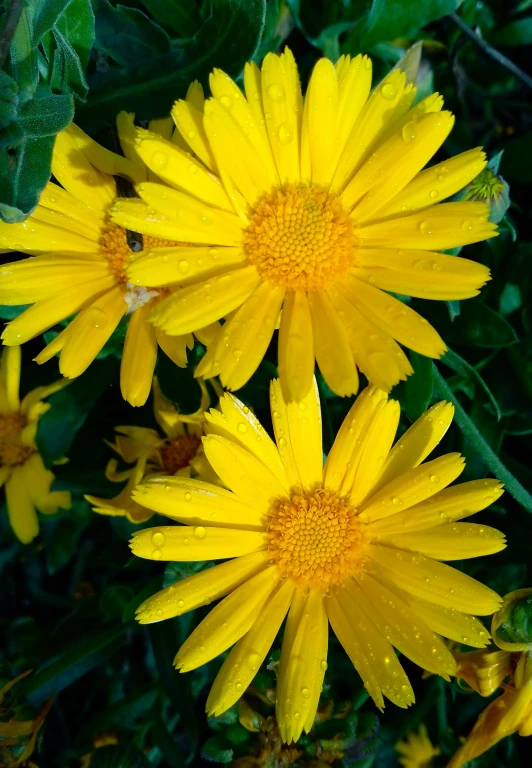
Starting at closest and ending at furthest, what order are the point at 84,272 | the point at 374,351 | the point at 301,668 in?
the point at 374,351
the point at 301,668
the point at 84,272

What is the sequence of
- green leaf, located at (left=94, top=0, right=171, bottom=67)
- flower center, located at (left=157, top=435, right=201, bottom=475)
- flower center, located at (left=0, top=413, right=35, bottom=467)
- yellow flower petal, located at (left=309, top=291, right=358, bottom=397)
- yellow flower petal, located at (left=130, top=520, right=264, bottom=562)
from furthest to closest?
1. flower center, located at (left=0, top=413, right=35, bottom=467)
2. flower center, located at (left=157, top=435, right=201, bottom=475)
3. green leaf, located at (left=94, top=0, right=171, bottom=67)
4. yellow flower petal, located at (left=130, top=520, right=264, bottom=562)
5. yellow flower petal, located at (left=309, top=291, right=358, bottom=397)

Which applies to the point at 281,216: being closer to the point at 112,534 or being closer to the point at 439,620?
the point at 439,620

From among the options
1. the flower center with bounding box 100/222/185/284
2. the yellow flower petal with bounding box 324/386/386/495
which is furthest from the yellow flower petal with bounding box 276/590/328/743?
the flower center with bounding box 100/222/185/284

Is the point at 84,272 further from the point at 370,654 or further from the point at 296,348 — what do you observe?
the point at 370,654

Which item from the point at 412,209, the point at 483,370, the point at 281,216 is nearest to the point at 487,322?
the point at 483,370

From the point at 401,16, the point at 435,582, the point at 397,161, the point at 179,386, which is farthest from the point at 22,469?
the point at 401,16

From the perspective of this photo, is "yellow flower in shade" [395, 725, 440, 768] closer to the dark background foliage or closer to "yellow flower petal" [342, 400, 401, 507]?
the dark background foliage
